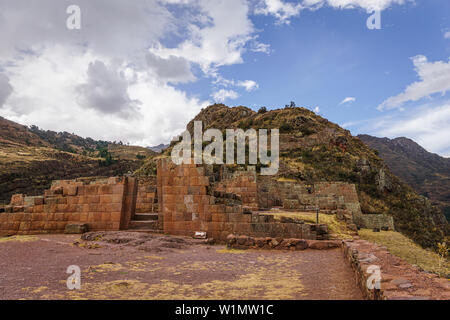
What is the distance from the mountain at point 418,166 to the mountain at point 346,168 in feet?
103

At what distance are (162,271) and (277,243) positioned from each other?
→ 4.43m

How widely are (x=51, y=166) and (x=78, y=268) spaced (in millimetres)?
66774

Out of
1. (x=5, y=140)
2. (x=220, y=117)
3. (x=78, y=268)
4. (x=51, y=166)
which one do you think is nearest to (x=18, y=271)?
(x=78, y=268)

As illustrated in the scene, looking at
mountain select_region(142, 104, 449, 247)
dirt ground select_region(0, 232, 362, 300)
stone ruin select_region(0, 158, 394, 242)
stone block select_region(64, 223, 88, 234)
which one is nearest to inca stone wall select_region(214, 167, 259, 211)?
stone ruin select_region(0, 158, 394, 242)

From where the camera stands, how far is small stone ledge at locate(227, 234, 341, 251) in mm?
9312

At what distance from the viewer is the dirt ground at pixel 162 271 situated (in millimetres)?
4566

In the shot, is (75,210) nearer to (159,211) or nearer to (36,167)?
(159,211)

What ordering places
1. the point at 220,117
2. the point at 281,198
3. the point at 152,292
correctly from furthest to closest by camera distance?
the point at 220,117 → the point at 281,198 → the point at 152,292

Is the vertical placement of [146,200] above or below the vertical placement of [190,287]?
above

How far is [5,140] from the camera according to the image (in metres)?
84.3

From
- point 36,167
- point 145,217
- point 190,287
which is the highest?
point 36,167

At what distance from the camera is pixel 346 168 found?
39875 mm

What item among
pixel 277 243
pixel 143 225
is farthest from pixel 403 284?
pixel 143 225

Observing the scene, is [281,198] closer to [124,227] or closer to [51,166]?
[124,227]
